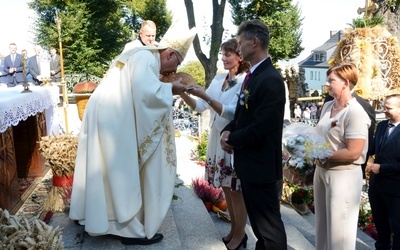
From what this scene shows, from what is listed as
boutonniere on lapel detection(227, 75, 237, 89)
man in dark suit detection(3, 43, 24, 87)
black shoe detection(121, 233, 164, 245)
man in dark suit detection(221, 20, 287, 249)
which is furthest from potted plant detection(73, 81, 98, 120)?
man in dark suit detection(3, 43, 24, 87)

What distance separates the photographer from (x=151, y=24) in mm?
4758

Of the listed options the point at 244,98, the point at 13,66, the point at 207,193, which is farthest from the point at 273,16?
the point at 244,98

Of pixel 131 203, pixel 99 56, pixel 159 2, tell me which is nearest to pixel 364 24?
pixel 131 203

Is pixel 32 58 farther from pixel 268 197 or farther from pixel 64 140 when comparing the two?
pixel 268 197

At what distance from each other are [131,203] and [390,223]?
2496 mm

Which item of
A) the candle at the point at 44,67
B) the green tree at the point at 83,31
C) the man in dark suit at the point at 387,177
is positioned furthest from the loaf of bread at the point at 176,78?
the green tree at the point at 83,31

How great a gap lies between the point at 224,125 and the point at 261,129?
907 millimetres

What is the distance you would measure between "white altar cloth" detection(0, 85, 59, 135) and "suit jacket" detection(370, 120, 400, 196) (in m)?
3.41

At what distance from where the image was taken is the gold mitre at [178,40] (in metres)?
3.08

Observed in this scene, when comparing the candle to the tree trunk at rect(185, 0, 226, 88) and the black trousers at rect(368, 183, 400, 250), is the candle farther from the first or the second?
the tree trunk at rect(185, 0, 226, 88)

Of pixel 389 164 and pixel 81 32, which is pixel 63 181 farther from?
pixel 81 32

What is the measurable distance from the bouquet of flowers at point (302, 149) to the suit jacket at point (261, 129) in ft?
1.09

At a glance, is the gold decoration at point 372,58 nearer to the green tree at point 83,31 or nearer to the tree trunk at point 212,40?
the tree trunk at point 212,40

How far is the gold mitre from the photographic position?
121 inches
